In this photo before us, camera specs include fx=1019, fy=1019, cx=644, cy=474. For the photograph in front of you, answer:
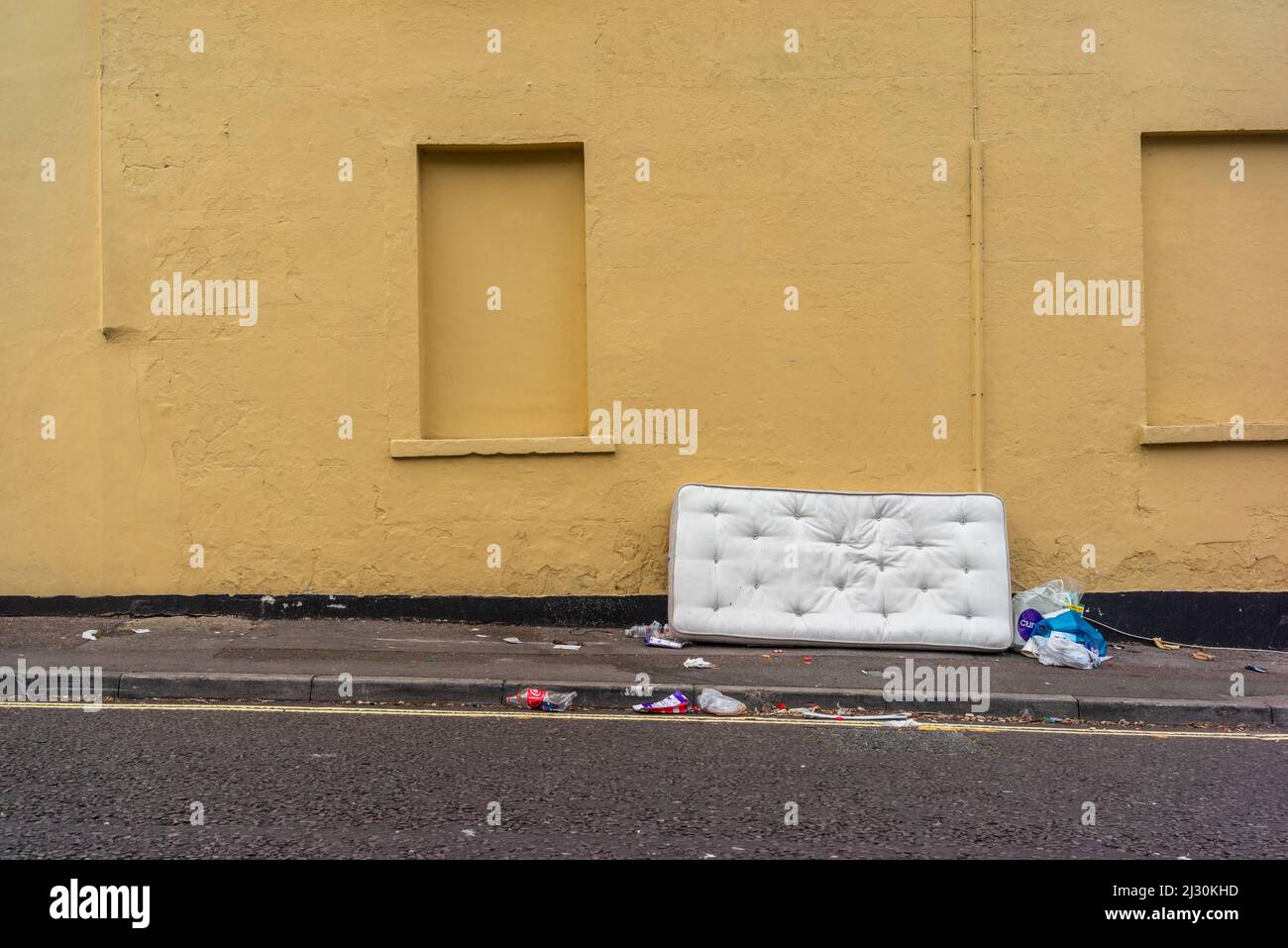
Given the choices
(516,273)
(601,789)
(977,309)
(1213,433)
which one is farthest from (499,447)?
(1213,433)

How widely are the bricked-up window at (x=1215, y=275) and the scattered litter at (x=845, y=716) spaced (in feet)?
13.5

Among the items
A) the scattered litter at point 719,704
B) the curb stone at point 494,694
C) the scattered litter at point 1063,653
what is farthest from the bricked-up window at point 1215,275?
the scattered litter at point 719,704

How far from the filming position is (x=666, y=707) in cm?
643

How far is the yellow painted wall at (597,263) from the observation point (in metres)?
8.62

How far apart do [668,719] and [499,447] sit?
324 centimetres

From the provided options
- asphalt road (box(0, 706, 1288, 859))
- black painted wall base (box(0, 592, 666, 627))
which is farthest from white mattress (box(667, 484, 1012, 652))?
asphalt road (box(0, 706, 1288, 859))

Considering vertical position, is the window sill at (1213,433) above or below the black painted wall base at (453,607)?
above

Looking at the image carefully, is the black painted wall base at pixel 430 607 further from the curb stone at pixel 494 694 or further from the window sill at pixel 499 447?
the curb stone at pixel 494 694

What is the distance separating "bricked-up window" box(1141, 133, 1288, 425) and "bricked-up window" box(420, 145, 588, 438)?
16.2 feet

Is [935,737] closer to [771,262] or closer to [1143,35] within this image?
[771,262]

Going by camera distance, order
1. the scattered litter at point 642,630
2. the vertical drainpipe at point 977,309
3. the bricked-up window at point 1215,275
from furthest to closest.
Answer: the bricked-up window at point 1215,275
the vertical drainpipe at point 977,309
the scattered litter at point 642,630

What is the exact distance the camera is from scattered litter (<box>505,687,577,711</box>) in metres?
6.43
